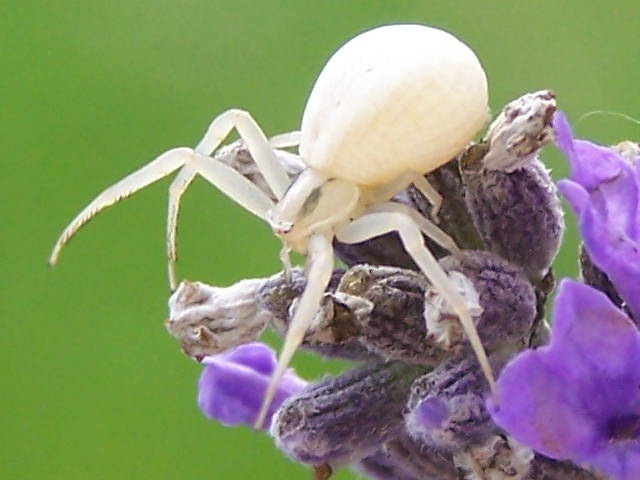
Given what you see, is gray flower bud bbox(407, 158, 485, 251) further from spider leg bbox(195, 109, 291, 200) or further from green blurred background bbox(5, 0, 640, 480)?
green blurred background bbox(5, 0, 640, 480)

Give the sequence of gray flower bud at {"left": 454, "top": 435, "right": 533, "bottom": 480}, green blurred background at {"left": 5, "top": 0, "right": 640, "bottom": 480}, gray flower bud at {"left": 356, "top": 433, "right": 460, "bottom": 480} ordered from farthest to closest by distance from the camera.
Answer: green blurred background at {"left": 5, "top": 0, "right": 640, "bottom": 480}, gray flower bud at {"left": 356, "top": 433, "right": 460, "bottom": 480}, gray flower bud at {"left": 454, "top": 435, "right": 533, "bottom": 480}

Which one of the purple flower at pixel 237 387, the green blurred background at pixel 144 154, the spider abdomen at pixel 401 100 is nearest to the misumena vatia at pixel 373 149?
the spider abdomen at pixel 401 100

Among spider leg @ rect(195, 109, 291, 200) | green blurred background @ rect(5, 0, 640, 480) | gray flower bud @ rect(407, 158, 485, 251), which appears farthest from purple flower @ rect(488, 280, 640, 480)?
green blurred background @ rect(5, 0, 640, 480)

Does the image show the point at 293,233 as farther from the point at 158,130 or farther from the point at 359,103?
the point at 158,130

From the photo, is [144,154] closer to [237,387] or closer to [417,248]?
[237,387]

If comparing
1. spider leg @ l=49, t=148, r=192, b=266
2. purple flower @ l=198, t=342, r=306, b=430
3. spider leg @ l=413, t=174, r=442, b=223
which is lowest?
purple flower @ l=198, t=342, r=306, b=430

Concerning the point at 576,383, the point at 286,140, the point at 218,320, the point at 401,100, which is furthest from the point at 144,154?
the point at 576,383
